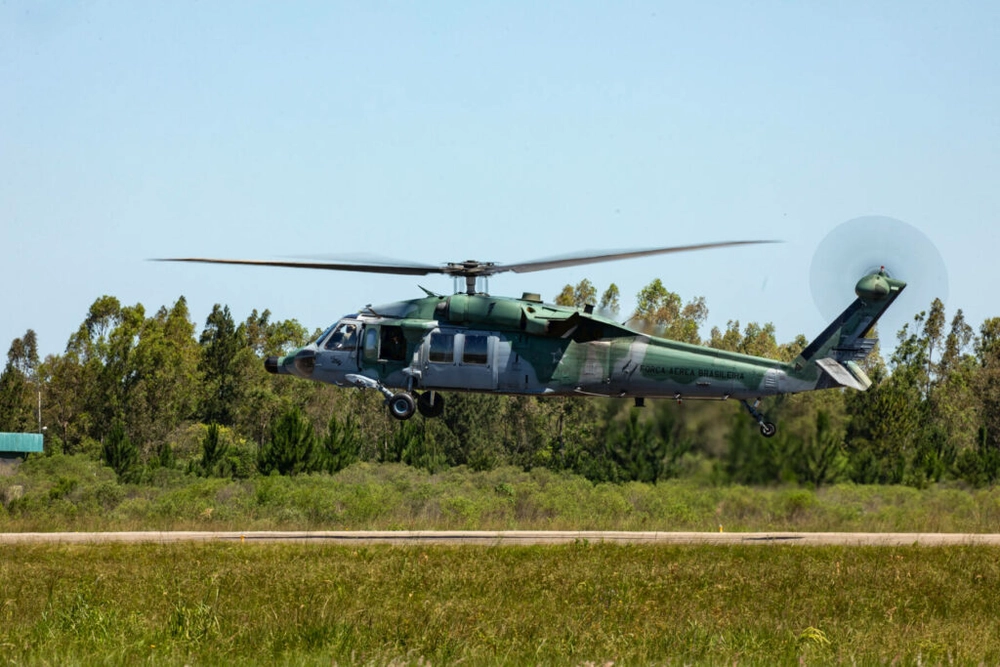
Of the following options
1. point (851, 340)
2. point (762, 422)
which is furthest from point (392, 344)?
point (851, 340)

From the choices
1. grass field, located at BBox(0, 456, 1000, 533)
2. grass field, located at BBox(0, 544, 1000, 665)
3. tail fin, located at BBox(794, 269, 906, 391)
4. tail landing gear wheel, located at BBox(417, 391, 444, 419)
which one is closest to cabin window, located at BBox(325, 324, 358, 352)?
tail landing gear wheel, located at BBox(417, 391, 444, 419)

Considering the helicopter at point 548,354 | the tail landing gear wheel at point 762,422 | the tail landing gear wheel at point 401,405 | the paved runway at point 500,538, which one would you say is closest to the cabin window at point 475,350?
the helicopter at point 548,354

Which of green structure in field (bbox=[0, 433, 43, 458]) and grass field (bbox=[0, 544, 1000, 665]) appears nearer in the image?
grass field (bbox=[0, 544, 1000, 665])

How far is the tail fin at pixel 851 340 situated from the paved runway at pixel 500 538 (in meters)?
3.93

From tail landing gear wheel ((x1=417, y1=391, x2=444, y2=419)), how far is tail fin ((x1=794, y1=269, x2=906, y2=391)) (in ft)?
28.4

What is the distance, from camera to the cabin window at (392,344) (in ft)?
102

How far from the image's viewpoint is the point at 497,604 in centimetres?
1991

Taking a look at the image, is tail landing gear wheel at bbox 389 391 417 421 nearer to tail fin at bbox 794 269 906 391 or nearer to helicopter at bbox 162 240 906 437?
helicopter at bbox 162 240 906 437

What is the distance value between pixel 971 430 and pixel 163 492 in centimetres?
4339

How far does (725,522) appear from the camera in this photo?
36750 mm

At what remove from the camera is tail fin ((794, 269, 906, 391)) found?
3003cm

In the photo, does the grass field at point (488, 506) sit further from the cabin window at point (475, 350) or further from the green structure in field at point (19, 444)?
the green structure in field at point (19, 444)

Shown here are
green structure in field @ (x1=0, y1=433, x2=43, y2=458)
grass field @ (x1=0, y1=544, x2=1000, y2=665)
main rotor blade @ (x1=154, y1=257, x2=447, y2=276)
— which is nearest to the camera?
grass field @ (x1=0, y1=544, x2=1000, y2=665)

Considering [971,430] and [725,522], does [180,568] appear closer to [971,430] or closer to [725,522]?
[725,522]
